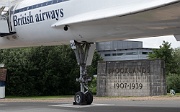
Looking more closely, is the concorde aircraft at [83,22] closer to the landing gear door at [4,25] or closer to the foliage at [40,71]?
the landing gear door at [4,25]

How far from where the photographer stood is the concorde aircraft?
1223cm

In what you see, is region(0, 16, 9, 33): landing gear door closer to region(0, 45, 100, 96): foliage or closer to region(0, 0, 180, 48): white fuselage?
region(0, 0, 180, 48): white fuselage

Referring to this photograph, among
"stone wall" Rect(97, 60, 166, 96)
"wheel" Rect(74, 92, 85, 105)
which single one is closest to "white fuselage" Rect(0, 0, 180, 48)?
"wheel" Rect(74, 92, 85, 105)

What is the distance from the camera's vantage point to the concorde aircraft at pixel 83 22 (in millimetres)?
12234

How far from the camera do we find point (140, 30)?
14.3 m

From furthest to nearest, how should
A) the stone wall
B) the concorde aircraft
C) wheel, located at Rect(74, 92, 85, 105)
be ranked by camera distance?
the stone wall
wheel, located at Rect(74, 92, 85, 105)
the concorde aircraft

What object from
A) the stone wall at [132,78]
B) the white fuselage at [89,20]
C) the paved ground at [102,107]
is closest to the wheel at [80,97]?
the paved ground at [102,107]

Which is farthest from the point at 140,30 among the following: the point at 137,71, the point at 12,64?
the point at 12,64

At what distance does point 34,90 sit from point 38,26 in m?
26.7

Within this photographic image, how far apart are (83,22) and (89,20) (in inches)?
19.1

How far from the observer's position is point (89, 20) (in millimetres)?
14227

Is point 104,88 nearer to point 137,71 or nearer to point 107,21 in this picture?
point 137,71

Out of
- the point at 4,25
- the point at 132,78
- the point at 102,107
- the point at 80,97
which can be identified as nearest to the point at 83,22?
the point at 80,97

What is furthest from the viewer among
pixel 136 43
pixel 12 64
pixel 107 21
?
pixel 136 43
